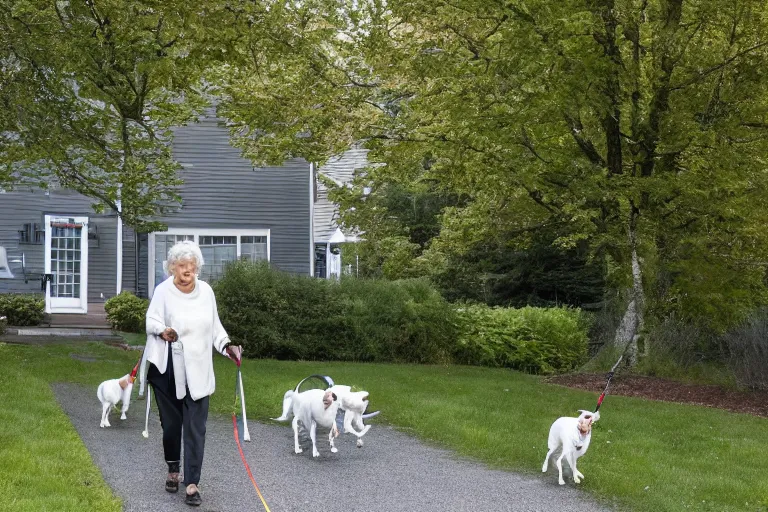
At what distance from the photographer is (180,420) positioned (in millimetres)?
7750

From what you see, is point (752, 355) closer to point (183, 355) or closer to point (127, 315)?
point (183, 355)

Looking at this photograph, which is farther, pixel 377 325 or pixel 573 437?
pixel 377 325

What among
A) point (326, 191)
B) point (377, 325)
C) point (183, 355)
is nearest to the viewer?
point (183, 355)

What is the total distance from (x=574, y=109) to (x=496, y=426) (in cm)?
638

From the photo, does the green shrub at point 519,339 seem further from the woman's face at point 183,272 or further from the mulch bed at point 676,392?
the woman's face at point 183,272

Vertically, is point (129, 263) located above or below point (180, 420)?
above

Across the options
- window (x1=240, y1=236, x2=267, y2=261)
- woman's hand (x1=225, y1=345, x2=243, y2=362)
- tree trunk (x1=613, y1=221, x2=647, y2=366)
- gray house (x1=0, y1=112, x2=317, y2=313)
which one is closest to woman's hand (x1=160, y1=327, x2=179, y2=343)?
woman's hand (x1=225, y1=345, x2=243, y2=362)

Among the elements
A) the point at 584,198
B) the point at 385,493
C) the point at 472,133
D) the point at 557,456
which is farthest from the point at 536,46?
the point at 385,493

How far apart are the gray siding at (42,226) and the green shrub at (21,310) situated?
2.69m

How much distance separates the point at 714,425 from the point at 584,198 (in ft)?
19.1

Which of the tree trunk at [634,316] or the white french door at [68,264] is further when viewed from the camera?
the white french door at [68,264]

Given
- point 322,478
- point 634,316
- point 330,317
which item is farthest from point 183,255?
point 330,317

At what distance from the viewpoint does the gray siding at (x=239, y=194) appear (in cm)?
2856

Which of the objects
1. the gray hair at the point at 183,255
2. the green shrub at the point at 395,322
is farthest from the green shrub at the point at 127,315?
the gray hair at the point at 183,255
